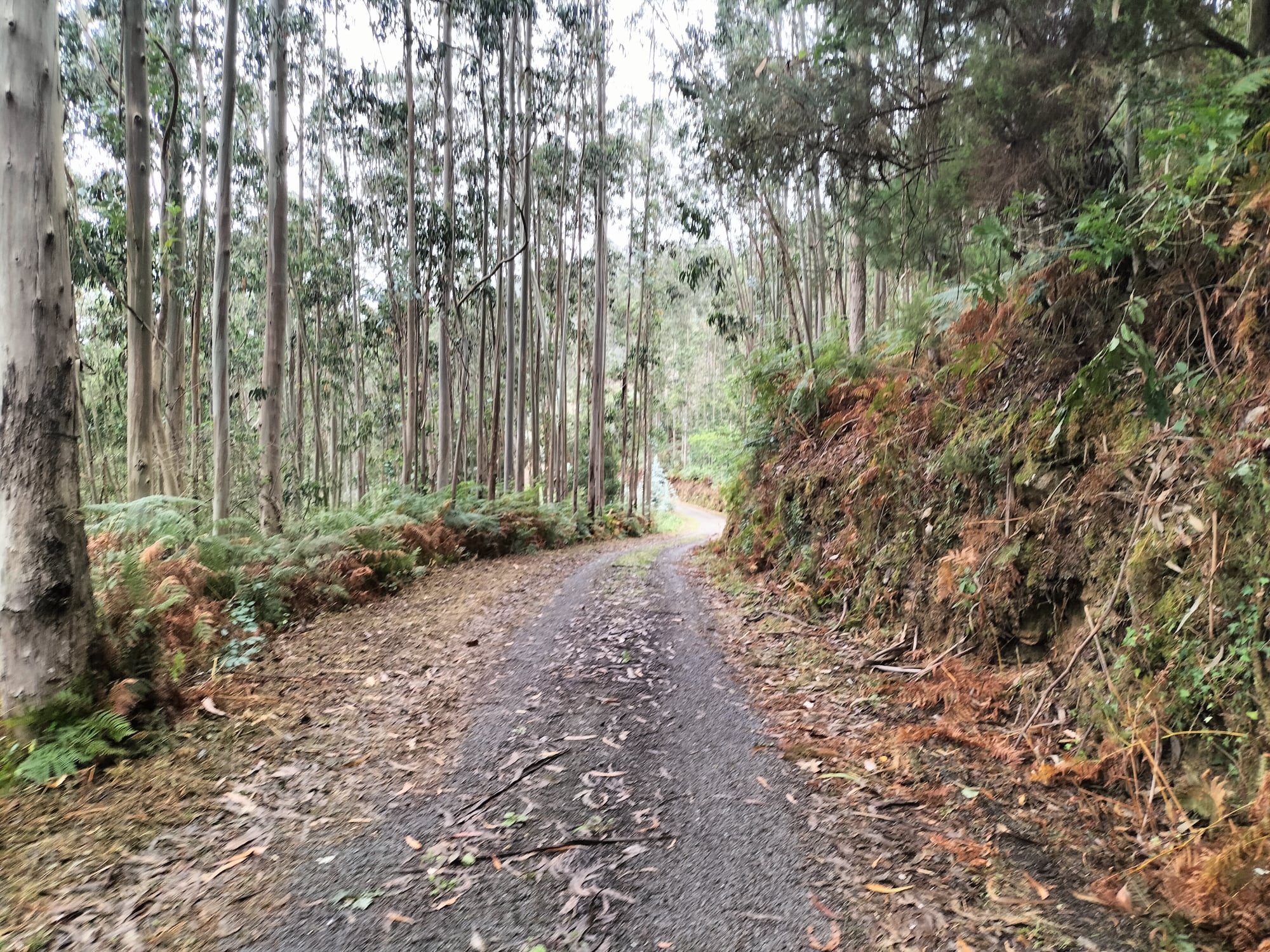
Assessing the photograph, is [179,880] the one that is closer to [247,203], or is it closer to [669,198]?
[247,203]

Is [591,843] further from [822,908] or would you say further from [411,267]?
[411,267]

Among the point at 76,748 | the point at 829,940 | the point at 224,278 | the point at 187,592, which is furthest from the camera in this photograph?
the point at 224,278

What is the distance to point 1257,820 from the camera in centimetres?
259

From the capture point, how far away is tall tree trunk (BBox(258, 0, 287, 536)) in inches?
354

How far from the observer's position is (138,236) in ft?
25.7

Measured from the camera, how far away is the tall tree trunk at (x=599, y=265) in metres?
18.4

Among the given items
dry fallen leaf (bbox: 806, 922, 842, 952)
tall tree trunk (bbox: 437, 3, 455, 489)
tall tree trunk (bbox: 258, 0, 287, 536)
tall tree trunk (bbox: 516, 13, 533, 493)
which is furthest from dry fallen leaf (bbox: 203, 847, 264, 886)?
tall tree trunk (bbox: 516, 13, 533, 493)

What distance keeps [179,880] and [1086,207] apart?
22.5 ft

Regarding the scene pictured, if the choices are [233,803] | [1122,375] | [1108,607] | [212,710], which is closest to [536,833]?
[233,803]

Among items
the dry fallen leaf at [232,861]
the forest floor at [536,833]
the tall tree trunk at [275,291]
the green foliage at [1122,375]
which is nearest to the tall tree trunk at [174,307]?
the tall tree trunk at [275,291]

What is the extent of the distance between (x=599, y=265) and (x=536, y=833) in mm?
17945

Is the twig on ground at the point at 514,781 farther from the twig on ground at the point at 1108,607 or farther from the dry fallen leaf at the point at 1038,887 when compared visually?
the twig on ground at the point at 1108,607

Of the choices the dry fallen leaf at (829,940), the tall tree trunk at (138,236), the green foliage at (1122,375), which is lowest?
the dry fallen leaf at (829,940)

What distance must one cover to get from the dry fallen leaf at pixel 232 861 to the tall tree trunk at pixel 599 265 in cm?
1696
